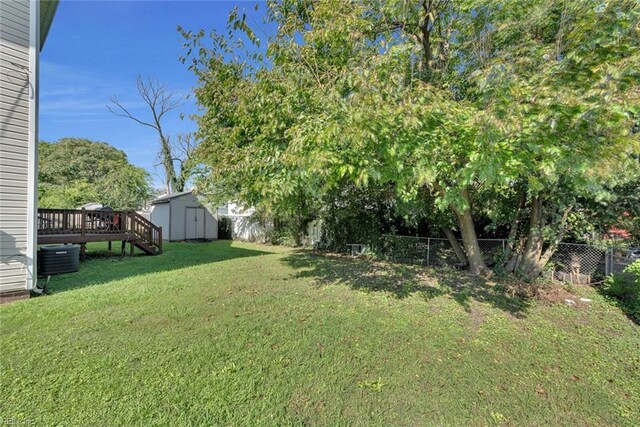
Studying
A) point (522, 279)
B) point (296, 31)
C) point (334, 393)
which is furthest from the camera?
point (522, 279)

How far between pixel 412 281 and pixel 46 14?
9437 mm

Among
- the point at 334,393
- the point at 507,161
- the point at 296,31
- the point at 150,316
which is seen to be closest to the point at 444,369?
the point at 334,393

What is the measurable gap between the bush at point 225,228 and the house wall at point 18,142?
37.6 feet

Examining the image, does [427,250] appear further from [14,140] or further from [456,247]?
[14,140]

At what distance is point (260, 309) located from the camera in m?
4.48

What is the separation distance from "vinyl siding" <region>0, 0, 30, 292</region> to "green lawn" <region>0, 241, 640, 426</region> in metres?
0.74

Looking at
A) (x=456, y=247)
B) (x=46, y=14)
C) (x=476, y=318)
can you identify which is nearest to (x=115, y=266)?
(x=46, y=14)

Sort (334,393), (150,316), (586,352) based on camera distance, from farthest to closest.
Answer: (150,316)
(586,352)
(334,393)

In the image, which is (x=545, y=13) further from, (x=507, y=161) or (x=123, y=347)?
(x=123, y=347)

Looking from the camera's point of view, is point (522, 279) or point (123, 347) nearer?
point (123, 347)

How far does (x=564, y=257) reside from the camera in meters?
6.57

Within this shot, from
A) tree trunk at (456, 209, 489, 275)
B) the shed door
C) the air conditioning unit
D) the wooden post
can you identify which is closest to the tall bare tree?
the shed door

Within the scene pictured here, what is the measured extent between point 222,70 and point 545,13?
5063 millimetres

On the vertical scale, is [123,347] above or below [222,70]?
below
